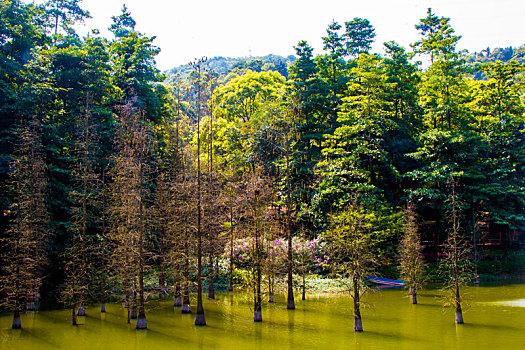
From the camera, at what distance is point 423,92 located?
41.2 m

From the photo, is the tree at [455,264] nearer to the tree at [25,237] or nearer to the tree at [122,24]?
the tree at [25,237]

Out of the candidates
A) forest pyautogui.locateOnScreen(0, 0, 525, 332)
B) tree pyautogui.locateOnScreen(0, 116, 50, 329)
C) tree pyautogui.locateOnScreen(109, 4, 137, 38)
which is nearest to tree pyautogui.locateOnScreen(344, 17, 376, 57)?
forest pyautogui.locateOnScreen(0, 0, 525, 332)

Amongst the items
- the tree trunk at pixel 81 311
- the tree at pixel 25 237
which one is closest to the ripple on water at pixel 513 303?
the tree trunk at pixel 81 311

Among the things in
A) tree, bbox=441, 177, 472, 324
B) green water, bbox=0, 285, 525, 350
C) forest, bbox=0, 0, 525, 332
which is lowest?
green water, bbox=0, 285, 525, 350

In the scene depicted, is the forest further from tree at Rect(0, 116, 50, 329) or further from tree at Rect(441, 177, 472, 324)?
tree at Rect(441, 177, 472, 324)

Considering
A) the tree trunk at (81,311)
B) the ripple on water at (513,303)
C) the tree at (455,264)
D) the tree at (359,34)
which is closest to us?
the tree at (455,264)

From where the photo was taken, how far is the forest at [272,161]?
26.6 m

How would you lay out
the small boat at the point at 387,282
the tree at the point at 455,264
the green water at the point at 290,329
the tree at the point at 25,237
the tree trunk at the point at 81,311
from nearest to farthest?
1. the green water at the point at 290,329
2. the tree at the point at 25,237
3. the tree at the point at 455,264
4. the tree trunk at the point at 81,311
5. the small boat at the point at 387,282

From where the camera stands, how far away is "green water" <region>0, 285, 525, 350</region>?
1773 centimetres

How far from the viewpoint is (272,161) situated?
40.3 meters

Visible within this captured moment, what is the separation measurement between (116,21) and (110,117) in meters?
19.2

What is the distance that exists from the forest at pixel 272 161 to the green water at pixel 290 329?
1479mm

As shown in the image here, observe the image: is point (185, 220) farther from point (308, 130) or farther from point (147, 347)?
point (308, 130)

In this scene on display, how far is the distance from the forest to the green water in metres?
1.48
